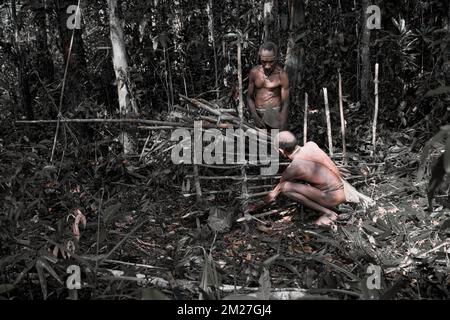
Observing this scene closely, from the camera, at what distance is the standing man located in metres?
4.68

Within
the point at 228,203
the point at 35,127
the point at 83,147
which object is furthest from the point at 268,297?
the point at 35,127

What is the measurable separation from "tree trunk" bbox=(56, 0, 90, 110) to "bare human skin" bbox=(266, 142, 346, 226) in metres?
3.16

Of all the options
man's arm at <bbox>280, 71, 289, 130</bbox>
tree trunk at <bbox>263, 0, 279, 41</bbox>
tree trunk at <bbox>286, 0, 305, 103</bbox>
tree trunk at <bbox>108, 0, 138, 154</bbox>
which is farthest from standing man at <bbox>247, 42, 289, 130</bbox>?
tree trunk at <bbox>263, 0, 279, 41</bbox>

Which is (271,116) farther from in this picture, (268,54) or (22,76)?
(22,76)

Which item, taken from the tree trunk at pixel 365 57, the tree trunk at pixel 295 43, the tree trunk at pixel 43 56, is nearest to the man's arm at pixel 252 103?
the tree trunk at pixel 295 43

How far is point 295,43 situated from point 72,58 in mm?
2783

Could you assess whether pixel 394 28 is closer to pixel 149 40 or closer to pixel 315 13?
pixel 315 13

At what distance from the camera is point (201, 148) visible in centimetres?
441

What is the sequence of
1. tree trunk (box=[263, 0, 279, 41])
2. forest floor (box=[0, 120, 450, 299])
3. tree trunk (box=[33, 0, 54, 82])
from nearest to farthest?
forest floor (box=[0, 120, 450, 299])
tree trunk (box=[263, 0, 279, 41])
tree trunk (box=[33, 0, 54, 82])

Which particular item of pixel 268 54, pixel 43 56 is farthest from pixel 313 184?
pixel 43 56

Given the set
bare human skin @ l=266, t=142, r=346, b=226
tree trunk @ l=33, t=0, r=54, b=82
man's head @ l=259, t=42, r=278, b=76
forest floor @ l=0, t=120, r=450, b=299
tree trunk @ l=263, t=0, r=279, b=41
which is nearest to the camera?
forest floor @ l=0, t=120, r=450, b=299

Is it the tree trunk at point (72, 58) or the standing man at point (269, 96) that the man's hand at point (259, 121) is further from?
the tree trunk at point (72, 58)

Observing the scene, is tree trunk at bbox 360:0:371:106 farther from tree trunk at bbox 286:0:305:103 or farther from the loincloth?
the loincloth
